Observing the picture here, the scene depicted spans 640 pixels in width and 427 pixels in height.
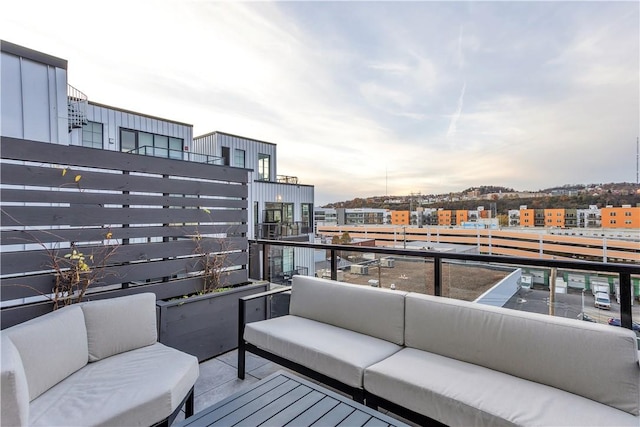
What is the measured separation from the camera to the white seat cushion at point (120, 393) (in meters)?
1.47

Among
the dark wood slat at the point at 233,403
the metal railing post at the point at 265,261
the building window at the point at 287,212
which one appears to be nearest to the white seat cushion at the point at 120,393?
the dark wood slat at the point at 233,403

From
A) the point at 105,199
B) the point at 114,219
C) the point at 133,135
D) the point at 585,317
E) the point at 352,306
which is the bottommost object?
the point at 352,306

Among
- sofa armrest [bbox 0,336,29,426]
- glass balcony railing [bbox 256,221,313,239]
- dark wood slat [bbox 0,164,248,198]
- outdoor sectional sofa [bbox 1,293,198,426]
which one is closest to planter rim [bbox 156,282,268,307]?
outdoor sectional sofa [bbox 1,293,198,426]

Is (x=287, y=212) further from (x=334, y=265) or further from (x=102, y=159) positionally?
(x=102, y=159)

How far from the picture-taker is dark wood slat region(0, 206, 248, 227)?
2244 millimetres

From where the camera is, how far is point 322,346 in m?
2.22

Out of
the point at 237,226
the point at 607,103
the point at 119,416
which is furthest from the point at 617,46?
the point at 119,416

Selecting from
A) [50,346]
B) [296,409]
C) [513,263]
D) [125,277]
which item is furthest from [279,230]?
[296,409]

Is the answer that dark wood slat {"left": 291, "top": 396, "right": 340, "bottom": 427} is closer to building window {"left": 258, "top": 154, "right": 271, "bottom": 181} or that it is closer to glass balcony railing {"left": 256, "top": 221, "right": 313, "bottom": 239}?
glass balcony railing {"left": 256, "top": 221, "right": 313, "bottom": 239}

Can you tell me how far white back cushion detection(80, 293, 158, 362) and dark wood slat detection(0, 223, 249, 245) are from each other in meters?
0.66

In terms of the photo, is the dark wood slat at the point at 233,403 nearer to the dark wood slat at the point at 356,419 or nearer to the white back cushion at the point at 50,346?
the dark wood slat at the point at 356,419

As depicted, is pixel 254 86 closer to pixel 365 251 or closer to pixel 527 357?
pixel 365 251

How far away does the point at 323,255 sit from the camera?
344cm

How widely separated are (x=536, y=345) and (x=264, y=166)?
13.3m
